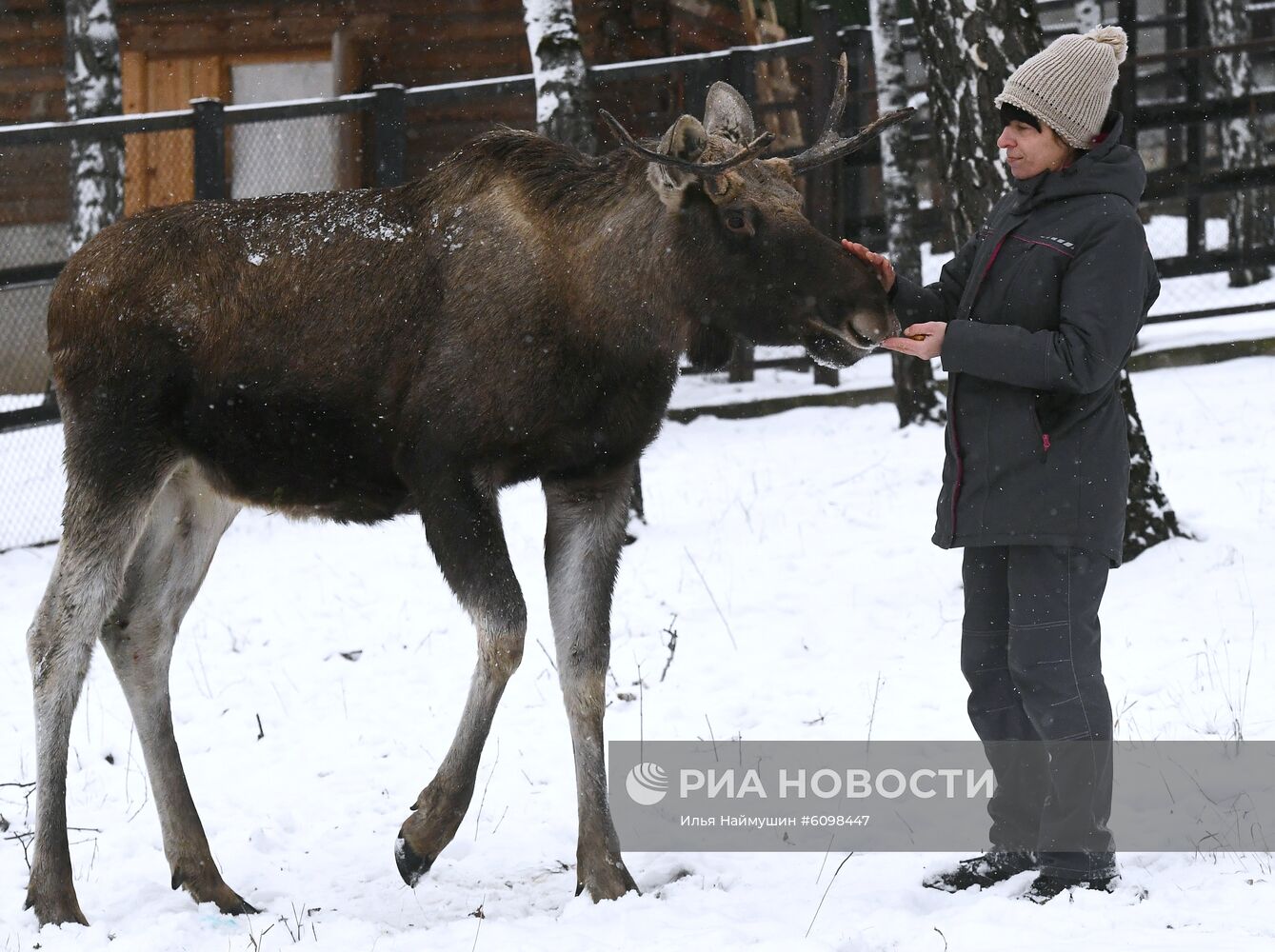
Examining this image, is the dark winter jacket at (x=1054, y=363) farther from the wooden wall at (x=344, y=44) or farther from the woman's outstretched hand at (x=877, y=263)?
the wooden wall at (x=344, y=44)

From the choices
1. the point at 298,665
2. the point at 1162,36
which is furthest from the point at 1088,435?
the point at 1162,36

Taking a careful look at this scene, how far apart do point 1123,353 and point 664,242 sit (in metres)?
1.30

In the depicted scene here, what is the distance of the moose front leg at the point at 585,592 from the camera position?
4.25 metres

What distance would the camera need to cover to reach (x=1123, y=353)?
3.61 m

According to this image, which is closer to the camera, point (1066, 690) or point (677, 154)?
point (1066, 690)

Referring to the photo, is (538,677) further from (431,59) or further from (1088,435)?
(431,59)

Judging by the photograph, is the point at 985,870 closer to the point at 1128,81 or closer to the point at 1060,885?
the point at 1060,885

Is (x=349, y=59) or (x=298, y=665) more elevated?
(x=349, y=59)

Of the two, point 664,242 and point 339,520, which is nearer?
point 664,242

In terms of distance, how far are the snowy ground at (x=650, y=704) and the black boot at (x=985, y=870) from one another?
8cm

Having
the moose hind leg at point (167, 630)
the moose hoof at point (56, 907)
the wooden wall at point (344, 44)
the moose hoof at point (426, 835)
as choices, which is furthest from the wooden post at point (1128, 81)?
the moose hoof at point (56, 907)

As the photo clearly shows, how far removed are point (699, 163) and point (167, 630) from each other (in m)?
2.17

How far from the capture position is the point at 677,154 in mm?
3969

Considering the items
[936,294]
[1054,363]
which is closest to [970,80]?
[936,294]
